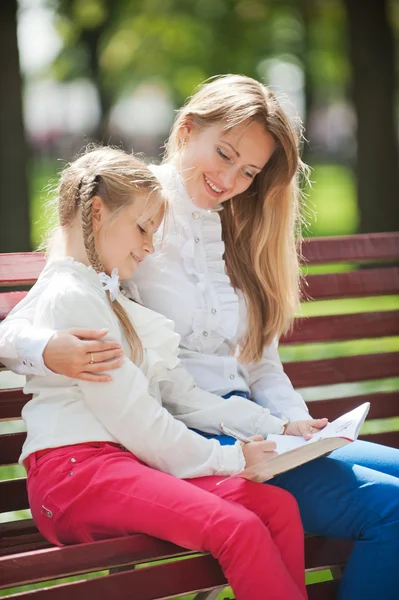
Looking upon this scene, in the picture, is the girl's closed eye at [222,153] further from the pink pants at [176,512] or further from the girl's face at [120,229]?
the pink pants at [176,512]

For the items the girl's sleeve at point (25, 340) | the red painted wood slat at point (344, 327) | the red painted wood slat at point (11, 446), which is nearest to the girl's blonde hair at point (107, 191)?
the girl's sleeve at point (25, 340)

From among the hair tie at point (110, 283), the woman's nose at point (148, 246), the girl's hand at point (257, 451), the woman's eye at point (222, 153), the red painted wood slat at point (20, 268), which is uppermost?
the woman's eye at point (222, 153)

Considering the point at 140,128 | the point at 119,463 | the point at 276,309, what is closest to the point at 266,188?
the point at 276,309

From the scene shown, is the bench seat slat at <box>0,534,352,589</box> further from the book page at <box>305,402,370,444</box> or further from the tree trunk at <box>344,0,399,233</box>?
the tree trunk at <box>344,0,399,233</box>

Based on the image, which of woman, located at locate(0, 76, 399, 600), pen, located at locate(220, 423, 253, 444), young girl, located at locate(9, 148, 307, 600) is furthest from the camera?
woman, located at locate(0, 76, 399, 600)

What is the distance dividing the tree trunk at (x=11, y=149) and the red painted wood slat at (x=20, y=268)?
15.1ft

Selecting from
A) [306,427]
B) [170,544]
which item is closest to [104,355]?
[170,544]

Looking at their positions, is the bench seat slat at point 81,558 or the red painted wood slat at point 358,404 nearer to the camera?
the bench seat slat at point 81,558

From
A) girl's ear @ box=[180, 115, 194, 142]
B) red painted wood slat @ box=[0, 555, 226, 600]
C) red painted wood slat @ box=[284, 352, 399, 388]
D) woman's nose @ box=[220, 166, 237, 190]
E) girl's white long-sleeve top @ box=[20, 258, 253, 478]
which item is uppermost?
girl's ear @ box=[180, 115, 194, 142]

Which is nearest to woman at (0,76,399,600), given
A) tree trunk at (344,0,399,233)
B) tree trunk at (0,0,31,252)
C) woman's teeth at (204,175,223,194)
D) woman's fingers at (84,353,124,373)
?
woman's teeth at (204,175,223,194)

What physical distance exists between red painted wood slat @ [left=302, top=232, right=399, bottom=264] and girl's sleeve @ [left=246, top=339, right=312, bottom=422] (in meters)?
0.56

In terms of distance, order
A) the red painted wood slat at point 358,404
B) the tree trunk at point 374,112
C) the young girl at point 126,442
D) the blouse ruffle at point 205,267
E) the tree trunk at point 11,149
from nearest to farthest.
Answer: the young girl at point 126,442, the blouse ruffle at point 205,267, the red painted wood slat at point 358,404, the tree trunk at point 11,149, the tree trunk at point 374,112

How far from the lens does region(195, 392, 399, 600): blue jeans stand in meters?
2.52

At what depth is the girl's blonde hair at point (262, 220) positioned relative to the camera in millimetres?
3061
